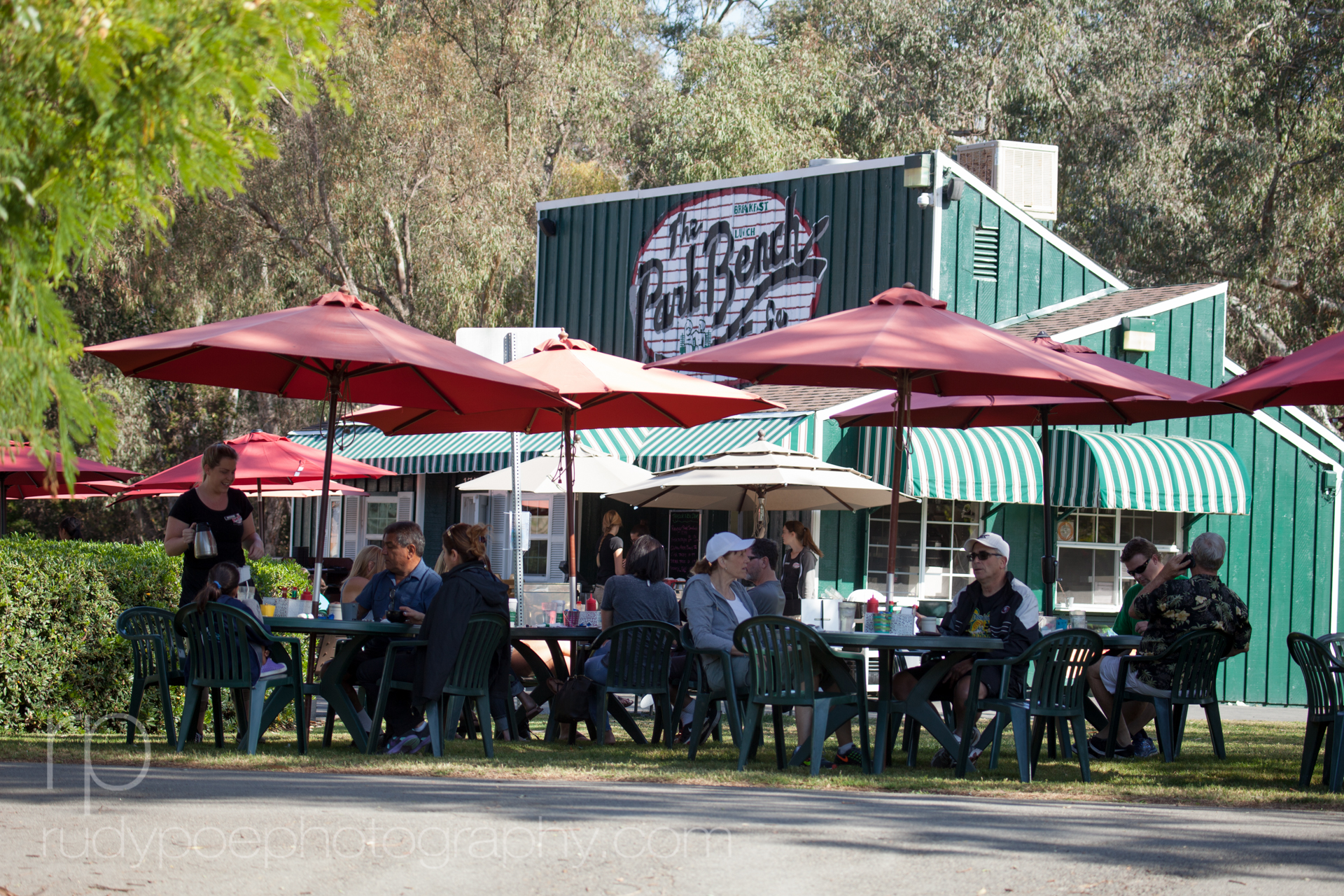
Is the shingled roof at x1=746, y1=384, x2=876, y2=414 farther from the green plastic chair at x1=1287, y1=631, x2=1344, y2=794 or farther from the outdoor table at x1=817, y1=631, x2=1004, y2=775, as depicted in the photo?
the green plastic chair at x1=1287, y1=631, x2=1344, y2=794

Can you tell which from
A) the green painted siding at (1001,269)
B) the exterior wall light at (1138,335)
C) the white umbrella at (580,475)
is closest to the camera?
the white umbrella at (580,475)

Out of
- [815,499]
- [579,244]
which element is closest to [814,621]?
[815,499]

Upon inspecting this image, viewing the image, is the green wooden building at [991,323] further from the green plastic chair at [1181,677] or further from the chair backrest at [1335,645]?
the chair backrest at [1335,645]

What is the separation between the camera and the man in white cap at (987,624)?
805 centimetres

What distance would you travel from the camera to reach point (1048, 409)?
10.9m

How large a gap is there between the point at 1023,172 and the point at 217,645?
1499 centimetres

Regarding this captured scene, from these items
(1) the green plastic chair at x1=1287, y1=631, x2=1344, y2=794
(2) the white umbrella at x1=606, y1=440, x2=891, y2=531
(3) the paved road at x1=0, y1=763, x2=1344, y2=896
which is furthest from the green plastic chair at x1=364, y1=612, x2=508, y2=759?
(2) the white umbrella at x1=606, y1=440, x2=891, y2=531

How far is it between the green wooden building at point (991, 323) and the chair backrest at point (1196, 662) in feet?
20.1

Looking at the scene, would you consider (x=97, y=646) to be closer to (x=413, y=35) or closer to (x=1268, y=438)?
(x=1268, y=438)

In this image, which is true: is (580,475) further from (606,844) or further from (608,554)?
(606,844)

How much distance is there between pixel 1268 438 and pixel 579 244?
9372 millimetres

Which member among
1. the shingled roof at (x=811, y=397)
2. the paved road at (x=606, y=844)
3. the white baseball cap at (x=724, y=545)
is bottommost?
the paved road at (x=606, y=844)

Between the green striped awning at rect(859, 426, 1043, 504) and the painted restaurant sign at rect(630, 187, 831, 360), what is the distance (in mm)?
3220

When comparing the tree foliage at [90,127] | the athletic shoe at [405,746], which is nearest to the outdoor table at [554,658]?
the athletic shoe at [405,746]
